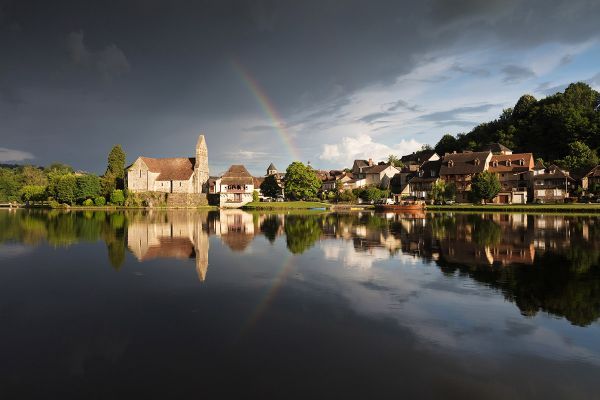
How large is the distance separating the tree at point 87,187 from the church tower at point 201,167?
25.6m

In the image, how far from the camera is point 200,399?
7.81 meters

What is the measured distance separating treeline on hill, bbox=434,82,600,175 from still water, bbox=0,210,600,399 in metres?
92.4

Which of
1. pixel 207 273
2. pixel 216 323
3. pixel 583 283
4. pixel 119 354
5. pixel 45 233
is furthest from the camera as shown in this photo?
pixel 45 233

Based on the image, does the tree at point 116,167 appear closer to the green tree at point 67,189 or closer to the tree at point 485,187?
the green tree at point 67,189

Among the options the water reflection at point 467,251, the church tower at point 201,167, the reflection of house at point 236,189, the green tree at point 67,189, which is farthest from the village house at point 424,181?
the green tree at point 67,189

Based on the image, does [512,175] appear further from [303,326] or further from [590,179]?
[303,326]

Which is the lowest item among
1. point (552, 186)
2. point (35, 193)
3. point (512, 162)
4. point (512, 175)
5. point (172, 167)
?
point (552, 186)

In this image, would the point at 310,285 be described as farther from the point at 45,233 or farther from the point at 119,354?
the point at 45,233

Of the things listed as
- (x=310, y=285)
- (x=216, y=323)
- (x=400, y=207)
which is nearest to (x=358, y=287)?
(x=310, y=285)

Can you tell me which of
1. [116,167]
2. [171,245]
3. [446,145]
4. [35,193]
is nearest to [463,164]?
[446,145]

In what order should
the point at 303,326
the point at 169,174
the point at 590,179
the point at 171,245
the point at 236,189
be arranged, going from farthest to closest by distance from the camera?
the point at 169,174 < the point at 236,189 < the point at 590,179 < the point at 171,245 < the point at 303,326

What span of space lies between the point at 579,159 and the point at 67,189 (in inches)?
4998

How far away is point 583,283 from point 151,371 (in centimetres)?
1690

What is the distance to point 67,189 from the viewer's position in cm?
10088
